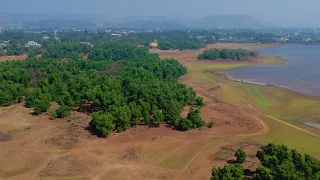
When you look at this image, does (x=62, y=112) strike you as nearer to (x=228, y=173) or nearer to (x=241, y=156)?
(x=241, y=156)

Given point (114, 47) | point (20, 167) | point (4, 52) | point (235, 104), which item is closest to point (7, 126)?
point (20, 167)

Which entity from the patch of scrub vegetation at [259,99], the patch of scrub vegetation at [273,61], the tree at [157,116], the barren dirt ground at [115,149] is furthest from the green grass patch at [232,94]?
the patch of scrub vegetation at [273,61]

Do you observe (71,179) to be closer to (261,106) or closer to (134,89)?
(134,89)

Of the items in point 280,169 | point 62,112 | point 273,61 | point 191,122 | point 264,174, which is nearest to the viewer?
point 280,169

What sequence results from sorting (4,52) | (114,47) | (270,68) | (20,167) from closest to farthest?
(20,167)
(270,68)
(114,47)
(4,52)

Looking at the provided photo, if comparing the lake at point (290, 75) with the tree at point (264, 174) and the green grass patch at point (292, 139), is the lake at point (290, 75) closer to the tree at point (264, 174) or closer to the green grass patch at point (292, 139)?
the green grass patch at point (292, 139)

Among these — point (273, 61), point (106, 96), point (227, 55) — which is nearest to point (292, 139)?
point (106, 96)

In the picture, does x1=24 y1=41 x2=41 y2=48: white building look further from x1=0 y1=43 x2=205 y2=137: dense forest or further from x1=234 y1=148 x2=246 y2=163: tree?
x1=234 y1=148 x2=246 y2=163: tree

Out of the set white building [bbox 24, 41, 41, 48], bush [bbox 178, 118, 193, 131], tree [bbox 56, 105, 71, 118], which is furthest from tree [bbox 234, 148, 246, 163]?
white building [bbox 24, 41, 41, 48]

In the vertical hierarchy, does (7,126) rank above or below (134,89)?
below
